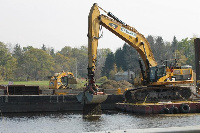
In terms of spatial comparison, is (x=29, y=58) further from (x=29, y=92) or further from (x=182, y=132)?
(x=182, y=132)

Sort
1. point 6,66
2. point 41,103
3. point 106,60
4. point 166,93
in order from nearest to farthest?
point 166,93 < point 41,103 < point 6,66 < point 106,60

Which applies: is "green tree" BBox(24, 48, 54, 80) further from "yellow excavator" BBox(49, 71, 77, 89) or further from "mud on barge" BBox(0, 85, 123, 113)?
"mud on barge" BBox(0, 85, 123, 113)

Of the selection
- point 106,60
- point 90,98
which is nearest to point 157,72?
point 90,98

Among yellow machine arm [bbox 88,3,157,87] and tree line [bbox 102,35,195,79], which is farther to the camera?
tree line [bbox 102,35,195,79]

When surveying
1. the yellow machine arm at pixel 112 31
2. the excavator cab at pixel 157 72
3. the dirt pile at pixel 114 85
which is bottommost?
the dirt pile at pixel 114 85

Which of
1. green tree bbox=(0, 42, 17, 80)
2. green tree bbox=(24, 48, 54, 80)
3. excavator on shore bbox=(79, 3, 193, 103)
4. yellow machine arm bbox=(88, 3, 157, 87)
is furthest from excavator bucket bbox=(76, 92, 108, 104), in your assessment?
green tree bbox=(24, 48, 54, 80)

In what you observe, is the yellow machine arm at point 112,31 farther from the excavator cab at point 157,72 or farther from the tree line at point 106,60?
the tree line at point 106,60

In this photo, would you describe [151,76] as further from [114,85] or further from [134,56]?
[134,56]

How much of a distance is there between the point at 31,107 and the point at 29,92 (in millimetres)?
4731

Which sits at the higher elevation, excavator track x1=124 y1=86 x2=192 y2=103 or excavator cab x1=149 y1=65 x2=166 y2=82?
excavator cab x1=149 y1=65 x2=166 y2=82

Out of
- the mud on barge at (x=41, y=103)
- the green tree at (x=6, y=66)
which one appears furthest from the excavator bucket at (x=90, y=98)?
the green tree at (x=6, y=66)

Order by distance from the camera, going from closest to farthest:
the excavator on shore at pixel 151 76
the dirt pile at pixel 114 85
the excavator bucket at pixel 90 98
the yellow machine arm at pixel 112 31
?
the excavator bucket at pixel 90 98 → the yellow machine arm at pixel 112 31 → the excavator on shore at pixel 151 76 → the dirt pile at pixel 114 85

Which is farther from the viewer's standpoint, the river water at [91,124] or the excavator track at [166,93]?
the excavator track at [166,93]

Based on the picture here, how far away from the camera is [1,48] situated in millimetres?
154875
